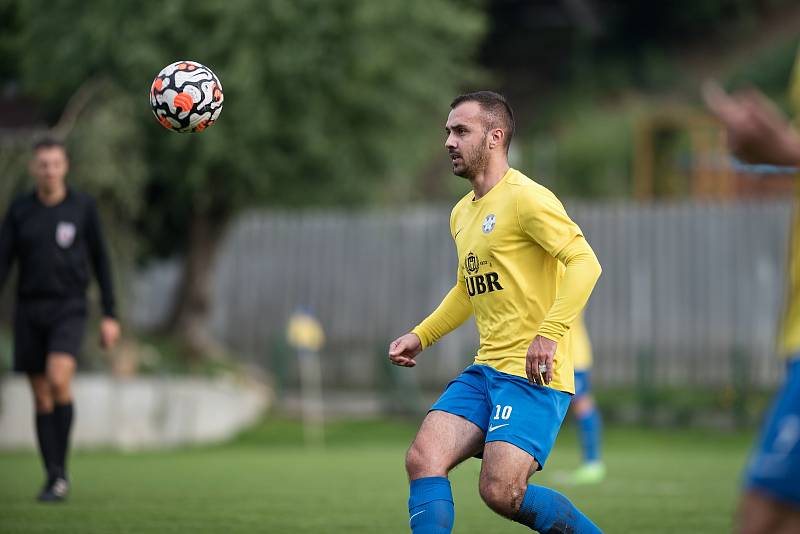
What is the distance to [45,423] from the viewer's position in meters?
8.88

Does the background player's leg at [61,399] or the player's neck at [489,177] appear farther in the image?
the background player's leg at [61,399]

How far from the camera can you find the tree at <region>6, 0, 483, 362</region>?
1697cm

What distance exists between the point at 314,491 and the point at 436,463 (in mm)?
5069

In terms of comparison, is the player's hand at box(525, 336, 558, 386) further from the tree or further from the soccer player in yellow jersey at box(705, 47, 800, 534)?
the tree

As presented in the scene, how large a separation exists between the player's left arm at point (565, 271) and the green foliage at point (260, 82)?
1180cm

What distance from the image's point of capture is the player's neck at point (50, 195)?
9102 mm

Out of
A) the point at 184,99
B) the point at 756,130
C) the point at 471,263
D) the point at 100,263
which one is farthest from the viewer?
the point at 100,263

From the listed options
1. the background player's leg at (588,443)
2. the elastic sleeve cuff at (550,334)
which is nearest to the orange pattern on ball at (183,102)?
the elastic sleeve cuff at (550,334)

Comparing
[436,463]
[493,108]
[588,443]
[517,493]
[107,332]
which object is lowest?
[588,443]

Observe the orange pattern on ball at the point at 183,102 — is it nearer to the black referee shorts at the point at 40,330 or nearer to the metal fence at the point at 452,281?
the black referee shorts at the point at 40,330

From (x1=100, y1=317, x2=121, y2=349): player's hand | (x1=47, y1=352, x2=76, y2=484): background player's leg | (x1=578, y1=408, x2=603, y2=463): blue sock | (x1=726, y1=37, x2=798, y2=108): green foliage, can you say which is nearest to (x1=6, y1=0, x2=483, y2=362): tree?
(x1=578, y1=408, x2=603, y2=463): blue sock

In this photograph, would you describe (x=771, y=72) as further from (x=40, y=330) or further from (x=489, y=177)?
(x=489, y=177)

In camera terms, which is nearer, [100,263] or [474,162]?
[474,162]

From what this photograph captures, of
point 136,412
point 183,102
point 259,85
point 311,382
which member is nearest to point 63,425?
point 183,102
